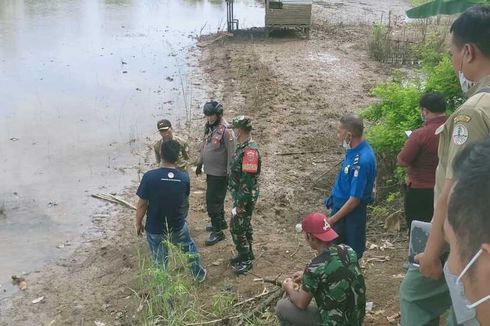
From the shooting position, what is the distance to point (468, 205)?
1.53 metres

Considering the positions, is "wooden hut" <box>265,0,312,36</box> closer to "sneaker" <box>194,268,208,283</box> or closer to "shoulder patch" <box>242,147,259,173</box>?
"shoulder patch" <box>242,147,259,173</box>

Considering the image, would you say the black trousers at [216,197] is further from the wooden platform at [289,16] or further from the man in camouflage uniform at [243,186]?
the wooden platform at [289,16]

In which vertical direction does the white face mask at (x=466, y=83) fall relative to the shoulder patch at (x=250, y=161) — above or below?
above

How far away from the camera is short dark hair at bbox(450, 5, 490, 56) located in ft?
8.91

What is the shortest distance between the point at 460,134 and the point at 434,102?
2399mm

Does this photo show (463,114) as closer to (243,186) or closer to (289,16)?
(243,186)

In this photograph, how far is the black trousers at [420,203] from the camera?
16.4ft

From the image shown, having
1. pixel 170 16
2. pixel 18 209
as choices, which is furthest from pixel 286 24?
pixel 18 209

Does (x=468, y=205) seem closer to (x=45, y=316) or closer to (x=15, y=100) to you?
(x=45, y=316)

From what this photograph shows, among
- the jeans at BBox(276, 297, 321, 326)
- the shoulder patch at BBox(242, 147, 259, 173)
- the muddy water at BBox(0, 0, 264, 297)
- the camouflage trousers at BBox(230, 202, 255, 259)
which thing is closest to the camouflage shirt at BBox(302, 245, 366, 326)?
the jeans at BBox(276, 297, 321, 326)

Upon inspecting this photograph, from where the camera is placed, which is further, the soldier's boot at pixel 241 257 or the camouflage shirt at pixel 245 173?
the soldier's boot at pixel 241 257

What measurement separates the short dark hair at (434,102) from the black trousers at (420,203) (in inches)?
26.3

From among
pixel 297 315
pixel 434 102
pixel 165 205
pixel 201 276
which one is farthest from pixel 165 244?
pixel 434 102

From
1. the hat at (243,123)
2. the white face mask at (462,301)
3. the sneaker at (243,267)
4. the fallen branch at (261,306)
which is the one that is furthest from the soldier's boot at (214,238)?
the white face mask at (462,301)
